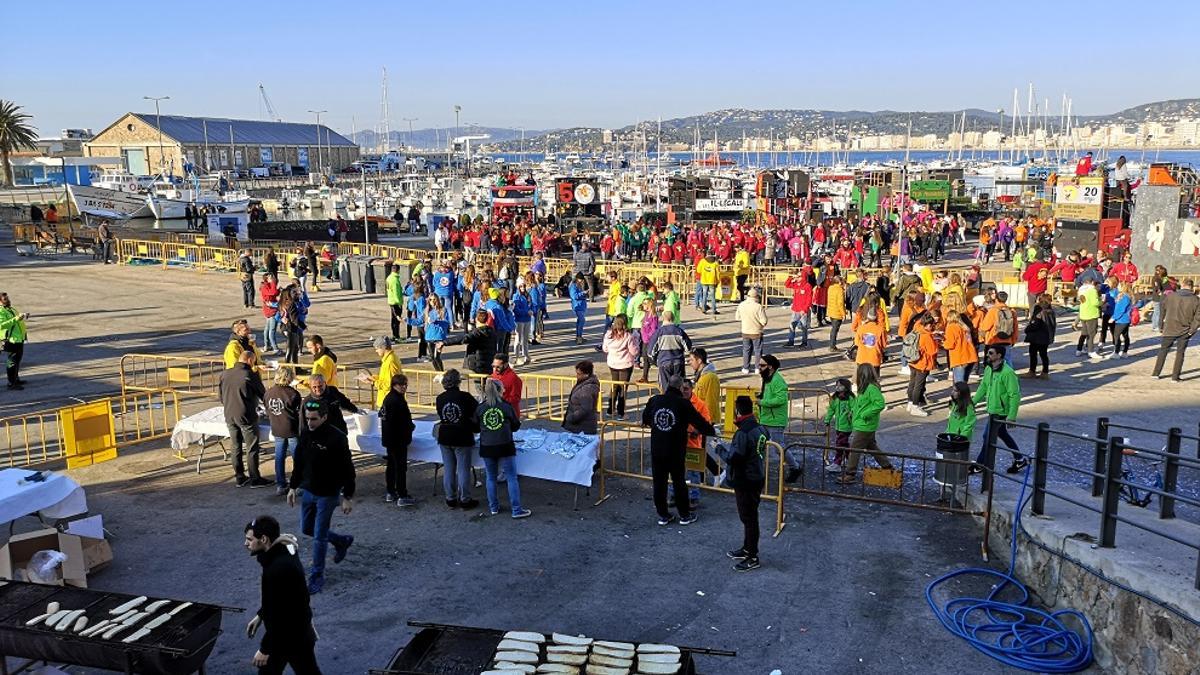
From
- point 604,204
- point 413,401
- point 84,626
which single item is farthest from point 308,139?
point 84,626

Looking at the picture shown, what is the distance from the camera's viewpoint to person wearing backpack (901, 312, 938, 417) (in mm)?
13383

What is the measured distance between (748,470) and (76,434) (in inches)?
330

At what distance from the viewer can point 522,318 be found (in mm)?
16906

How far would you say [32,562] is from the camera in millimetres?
7359

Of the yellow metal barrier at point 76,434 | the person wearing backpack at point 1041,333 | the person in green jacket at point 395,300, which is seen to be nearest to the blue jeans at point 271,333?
the person in green jacket at point 395,300

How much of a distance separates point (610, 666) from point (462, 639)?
108cm

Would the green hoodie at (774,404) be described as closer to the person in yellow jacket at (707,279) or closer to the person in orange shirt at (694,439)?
the person in orange shirt at (694,439)

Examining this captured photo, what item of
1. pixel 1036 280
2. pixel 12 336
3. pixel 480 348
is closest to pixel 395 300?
pixel 480 348

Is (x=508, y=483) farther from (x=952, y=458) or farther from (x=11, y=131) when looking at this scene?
(x=11, y=131)

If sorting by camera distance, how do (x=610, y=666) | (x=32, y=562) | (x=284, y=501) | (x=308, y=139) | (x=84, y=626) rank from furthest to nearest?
(x=308, y=139), (x=284, y=501), (x=32, y=562), (x=84, y=626), (x=610, y=666)

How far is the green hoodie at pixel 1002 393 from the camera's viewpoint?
33.3 ft

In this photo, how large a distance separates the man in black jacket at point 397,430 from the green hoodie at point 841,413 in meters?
4.77

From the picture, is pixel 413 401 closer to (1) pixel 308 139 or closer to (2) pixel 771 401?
(2) pixel 771 401

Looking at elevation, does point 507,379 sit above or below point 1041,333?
above
